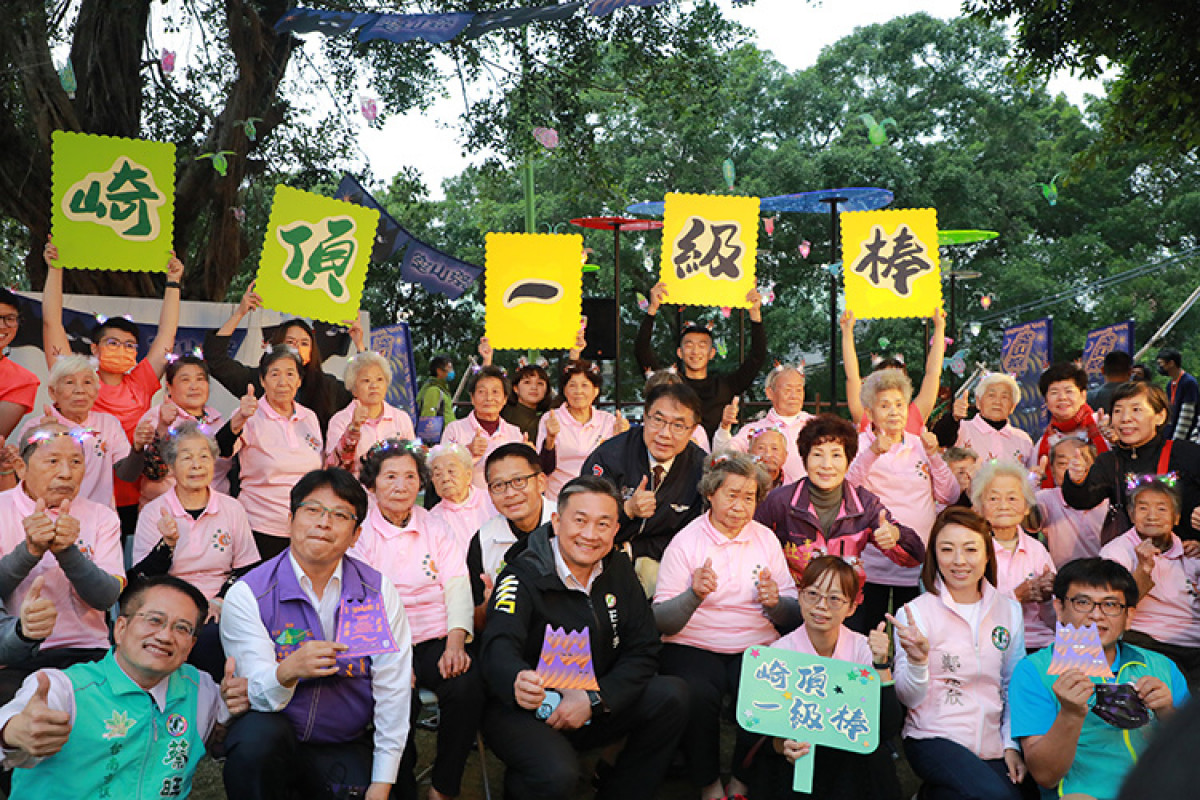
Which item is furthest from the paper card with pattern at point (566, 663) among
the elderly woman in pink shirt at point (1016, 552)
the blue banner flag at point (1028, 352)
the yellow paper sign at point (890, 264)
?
the blue banner flag at point (1028, 352)

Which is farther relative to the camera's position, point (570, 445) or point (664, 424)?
point (570, 445)

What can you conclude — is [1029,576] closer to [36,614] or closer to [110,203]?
[36,614]

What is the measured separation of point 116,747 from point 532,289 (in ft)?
13.5

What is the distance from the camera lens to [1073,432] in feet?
17.9

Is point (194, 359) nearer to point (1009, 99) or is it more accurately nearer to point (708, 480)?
point (708, 480)

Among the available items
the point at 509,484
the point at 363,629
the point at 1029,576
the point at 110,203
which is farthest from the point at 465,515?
the point at 110,203

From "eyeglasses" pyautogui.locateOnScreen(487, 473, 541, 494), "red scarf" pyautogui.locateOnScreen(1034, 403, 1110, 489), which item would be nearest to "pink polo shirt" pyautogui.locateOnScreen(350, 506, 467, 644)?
"eyeglasses" pyautogui.locateOnScreen(487, 473, 541, 494)

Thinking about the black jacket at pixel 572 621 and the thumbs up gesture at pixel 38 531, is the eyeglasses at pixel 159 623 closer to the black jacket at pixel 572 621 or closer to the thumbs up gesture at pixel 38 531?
the thumbs up gesture at pixel 38 531

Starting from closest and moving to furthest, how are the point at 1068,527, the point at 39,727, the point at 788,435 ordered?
the point at 39,727 → the point at 1068,527 → the point at 788,435

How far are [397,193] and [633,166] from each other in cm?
1111

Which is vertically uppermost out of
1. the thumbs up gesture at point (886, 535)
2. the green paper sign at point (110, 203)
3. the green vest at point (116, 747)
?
the green paper sign at point (110, 203)

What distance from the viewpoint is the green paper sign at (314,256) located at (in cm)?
598

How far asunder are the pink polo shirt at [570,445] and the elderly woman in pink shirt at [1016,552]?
212 cm

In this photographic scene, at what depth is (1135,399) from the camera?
4.62 meters
